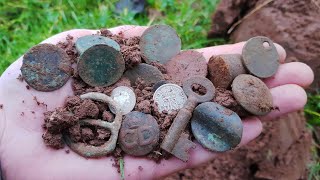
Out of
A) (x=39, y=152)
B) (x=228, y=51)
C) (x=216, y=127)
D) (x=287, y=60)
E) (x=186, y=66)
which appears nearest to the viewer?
(x=39, y=152)

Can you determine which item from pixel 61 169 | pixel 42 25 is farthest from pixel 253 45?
pixel 42 25

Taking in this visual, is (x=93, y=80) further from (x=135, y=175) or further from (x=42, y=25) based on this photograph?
(x=42, y=25)

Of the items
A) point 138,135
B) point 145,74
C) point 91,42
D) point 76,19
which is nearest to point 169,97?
Answer: point 145,74

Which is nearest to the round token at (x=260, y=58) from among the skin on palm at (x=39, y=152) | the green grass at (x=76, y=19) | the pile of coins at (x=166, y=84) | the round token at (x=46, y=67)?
the pile of coins at (x=166, y=84)

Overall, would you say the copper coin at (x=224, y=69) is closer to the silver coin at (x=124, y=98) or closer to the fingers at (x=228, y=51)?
the fingers at (x=228, y=51)

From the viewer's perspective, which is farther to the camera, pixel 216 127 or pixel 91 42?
pixel 91 42

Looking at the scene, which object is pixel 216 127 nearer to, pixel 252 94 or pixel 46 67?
pixel 252 94

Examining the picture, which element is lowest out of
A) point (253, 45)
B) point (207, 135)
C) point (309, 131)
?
point (309, 131)
